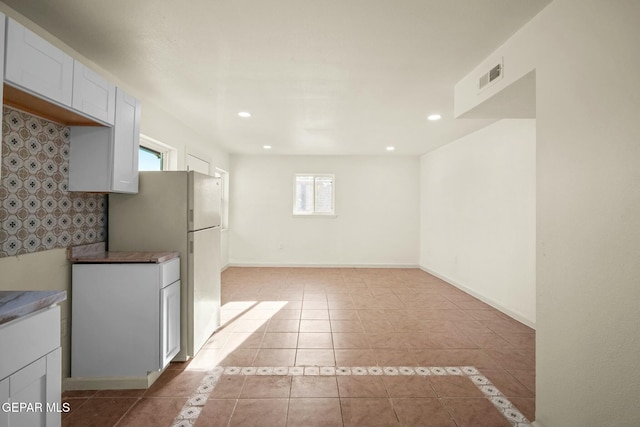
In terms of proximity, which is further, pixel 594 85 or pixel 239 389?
pixel 239 389

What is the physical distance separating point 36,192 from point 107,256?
623 millimetres

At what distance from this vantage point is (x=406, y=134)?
4.73 metres

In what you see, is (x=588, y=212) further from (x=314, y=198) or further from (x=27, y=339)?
(x=314, y=198)

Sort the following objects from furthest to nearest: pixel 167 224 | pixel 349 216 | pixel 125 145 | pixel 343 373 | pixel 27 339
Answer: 1. pixel 349 216
2. pixel 167 224
3. pixel 343 373
4. pixel 125 145
5. pixel 27 339

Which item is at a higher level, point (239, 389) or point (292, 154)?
point (292, 154)

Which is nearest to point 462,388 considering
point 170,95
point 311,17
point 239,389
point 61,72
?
point 239,389

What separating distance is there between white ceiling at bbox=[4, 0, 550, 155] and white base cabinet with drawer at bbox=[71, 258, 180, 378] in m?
1.63

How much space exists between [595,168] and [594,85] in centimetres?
39

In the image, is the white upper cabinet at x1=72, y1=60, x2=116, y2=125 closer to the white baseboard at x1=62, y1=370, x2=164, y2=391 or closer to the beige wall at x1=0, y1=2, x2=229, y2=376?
the beige wall at x1=0, y1=2, x2=229, y2=376

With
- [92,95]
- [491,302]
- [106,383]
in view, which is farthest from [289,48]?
[491,302]

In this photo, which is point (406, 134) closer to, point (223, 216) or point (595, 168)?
point (595, 168)

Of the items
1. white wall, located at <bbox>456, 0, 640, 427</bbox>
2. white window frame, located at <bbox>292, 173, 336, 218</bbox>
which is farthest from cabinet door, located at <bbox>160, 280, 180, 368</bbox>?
white window frame, located at <bbox>292, 173, 336, 218</bbox>

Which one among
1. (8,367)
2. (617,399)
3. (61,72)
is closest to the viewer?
(8,367)

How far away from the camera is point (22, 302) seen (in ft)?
3.79
